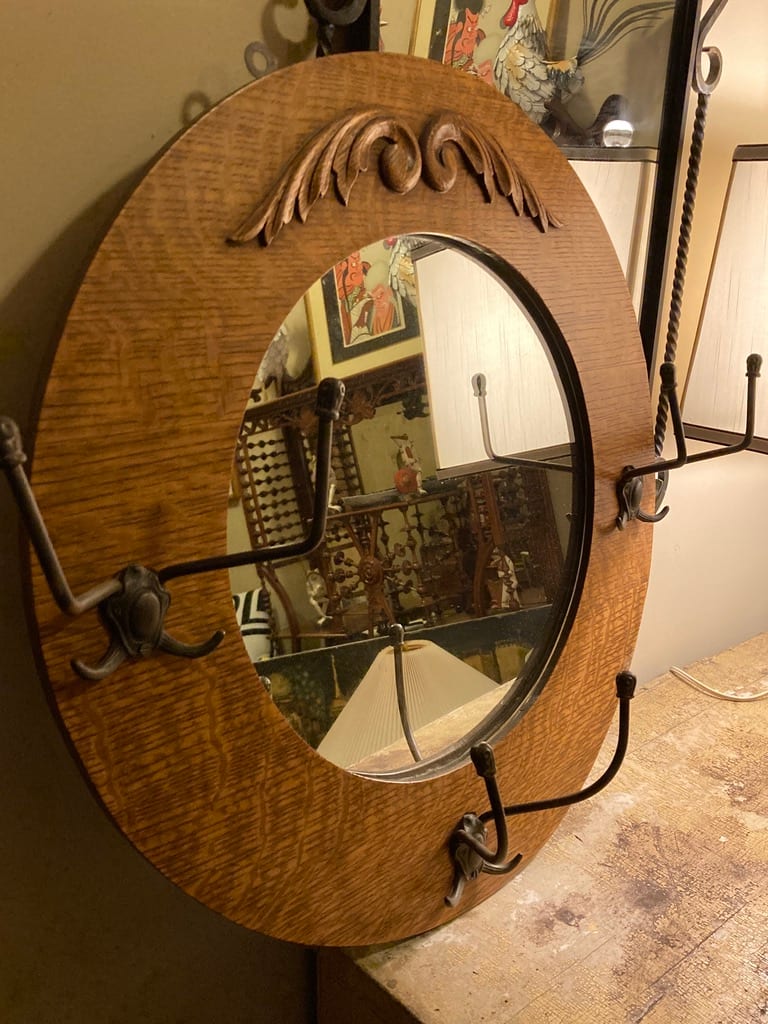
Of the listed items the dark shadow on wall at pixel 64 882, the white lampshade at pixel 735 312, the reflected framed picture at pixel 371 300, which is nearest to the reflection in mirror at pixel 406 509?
the reflected framed picture at pixel 371 300

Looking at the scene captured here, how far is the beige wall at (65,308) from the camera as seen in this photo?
0.38 m

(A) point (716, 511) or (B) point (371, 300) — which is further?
(A) point (716, 511)

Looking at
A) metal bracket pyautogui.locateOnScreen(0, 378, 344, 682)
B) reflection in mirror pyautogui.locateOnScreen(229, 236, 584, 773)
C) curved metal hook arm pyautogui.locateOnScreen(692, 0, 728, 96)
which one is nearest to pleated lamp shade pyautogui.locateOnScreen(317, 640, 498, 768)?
reflection in mirror pyautogui.locateOnScreen(229, 236, 584, 773)

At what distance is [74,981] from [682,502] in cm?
70

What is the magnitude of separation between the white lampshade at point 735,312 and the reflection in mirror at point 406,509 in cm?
30

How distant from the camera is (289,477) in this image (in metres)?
0.42

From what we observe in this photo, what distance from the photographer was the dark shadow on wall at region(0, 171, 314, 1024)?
0.40m

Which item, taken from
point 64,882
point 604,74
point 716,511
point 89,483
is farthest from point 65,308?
point 716,511

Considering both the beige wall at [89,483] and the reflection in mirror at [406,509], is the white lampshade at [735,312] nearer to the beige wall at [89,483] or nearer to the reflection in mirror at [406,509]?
the reflection in mirror at [406,509]

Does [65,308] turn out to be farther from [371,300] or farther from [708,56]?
[708,56]

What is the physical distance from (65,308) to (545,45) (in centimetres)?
41

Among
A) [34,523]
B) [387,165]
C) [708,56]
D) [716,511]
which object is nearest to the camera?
[34,523]

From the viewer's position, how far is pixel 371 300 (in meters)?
0.45

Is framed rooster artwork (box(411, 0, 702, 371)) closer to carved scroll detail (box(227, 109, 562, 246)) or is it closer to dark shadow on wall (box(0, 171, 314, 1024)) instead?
carved scroll detail (box(227, 109, 562, 246))
